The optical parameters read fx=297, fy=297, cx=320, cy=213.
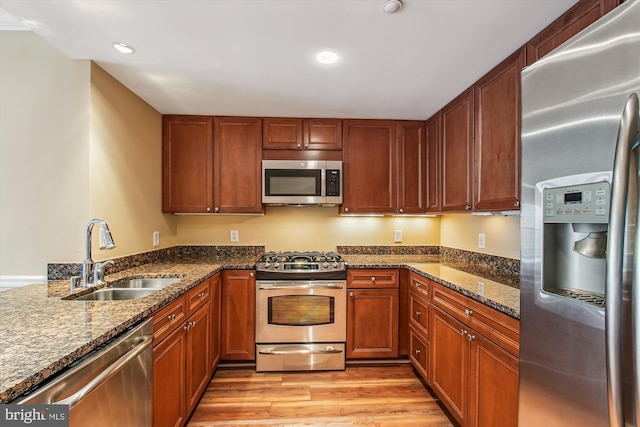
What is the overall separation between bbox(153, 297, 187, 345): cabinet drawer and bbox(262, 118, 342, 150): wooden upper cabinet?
1.74m

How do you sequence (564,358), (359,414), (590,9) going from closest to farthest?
(564,358) → (590,9) → (359,414)

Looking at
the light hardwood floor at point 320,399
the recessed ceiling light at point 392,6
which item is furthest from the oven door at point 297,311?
the recessed ceiling light at point 392,6

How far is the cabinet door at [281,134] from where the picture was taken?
3.00 m

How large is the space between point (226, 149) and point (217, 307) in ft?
4.97

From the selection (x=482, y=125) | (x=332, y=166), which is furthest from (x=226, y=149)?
(x=482, y=125)

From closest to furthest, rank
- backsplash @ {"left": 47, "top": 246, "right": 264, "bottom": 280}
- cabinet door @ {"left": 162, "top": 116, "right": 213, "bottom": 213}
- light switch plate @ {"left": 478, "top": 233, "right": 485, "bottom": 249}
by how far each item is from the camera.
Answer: backsplash @ {"left": 47, "top": 246, "right": 264, "bottom": 280}
light switch plate @ {"left": 478, "top": 233, "right": 485, "bottom": 249}
cabinet door @ {"left": 162, "top": 116, "right": 213, "bottom": 213}

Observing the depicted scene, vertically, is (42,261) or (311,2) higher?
(311,2)

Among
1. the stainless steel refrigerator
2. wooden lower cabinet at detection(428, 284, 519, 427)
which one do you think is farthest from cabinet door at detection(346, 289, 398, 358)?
the stainless steel refrigerator

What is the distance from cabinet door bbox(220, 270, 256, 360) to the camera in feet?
8.81

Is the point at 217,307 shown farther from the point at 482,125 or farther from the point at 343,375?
the point at 482,125

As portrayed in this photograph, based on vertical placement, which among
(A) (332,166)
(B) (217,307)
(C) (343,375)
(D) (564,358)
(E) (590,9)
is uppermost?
(E) (590,9)

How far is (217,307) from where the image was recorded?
2.60 meters

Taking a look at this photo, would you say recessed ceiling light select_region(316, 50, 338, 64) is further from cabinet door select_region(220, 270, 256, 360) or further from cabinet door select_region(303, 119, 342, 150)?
cabinet door select_region(220, 270, 256, 360)

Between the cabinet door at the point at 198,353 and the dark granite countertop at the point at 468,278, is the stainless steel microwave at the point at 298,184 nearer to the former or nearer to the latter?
the dark granite countertop at the point at 468,278
